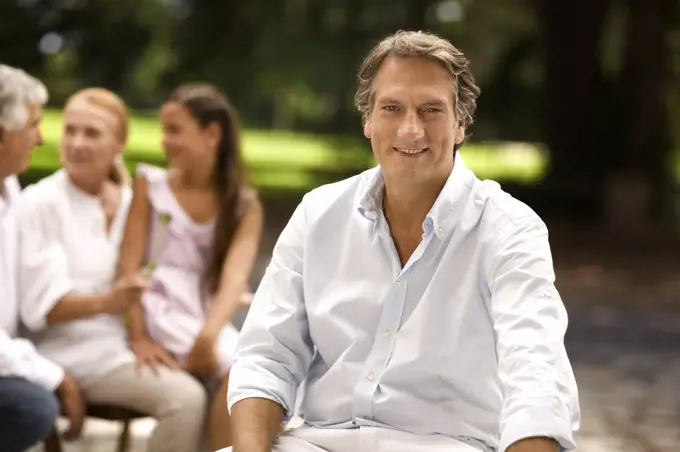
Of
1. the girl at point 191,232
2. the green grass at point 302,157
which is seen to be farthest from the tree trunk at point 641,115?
the girl at point 191,232

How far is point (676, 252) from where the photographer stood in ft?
50.5

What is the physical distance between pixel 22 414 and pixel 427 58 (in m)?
1.62

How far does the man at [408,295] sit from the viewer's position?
2393mm

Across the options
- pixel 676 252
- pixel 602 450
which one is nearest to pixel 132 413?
pixel 602 450

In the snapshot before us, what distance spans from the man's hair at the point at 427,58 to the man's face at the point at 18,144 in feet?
4.21

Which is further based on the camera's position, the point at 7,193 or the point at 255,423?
the point at 7,193

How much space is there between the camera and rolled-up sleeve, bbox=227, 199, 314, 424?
100 inches

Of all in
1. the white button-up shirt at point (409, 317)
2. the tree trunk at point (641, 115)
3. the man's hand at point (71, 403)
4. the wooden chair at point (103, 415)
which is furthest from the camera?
the tree trunk at point (641, 115)

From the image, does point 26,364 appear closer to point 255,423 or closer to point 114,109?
point 114,109

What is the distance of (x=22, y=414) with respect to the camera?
10.4 ft

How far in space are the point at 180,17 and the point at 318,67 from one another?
2548 mm

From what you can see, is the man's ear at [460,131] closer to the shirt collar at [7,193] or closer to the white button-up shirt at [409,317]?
the white button-up shirt at [409,317]

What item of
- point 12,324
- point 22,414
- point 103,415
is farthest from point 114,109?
point 22,414

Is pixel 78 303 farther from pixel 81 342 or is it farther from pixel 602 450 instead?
pixel 602 450
